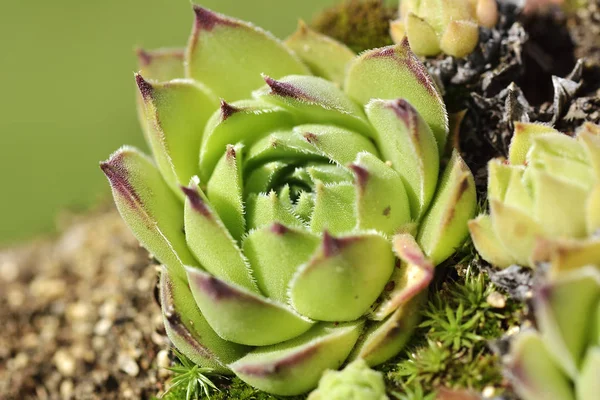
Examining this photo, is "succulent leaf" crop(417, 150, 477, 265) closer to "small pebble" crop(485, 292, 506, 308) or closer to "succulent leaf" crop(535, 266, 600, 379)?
"small pebble" crop(485, 292, 506, 308)

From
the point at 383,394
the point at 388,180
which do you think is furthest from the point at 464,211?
the point at 383,394

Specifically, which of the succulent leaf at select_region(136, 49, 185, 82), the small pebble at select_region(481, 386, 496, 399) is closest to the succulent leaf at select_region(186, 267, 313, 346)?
the small pebble at select_region(481, 386, 496, 399)

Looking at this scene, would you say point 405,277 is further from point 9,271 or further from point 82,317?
point 9,271

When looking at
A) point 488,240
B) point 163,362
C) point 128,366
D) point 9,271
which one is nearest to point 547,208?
point 488,240

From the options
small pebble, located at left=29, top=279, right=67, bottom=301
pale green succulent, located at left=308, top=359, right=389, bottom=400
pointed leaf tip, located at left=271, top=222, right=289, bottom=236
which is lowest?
small pebble, located at left=29, top=279, right=67, bottom=301

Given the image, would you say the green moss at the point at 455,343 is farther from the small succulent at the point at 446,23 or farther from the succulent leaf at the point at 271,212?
the small succulent at the point at 446,23
